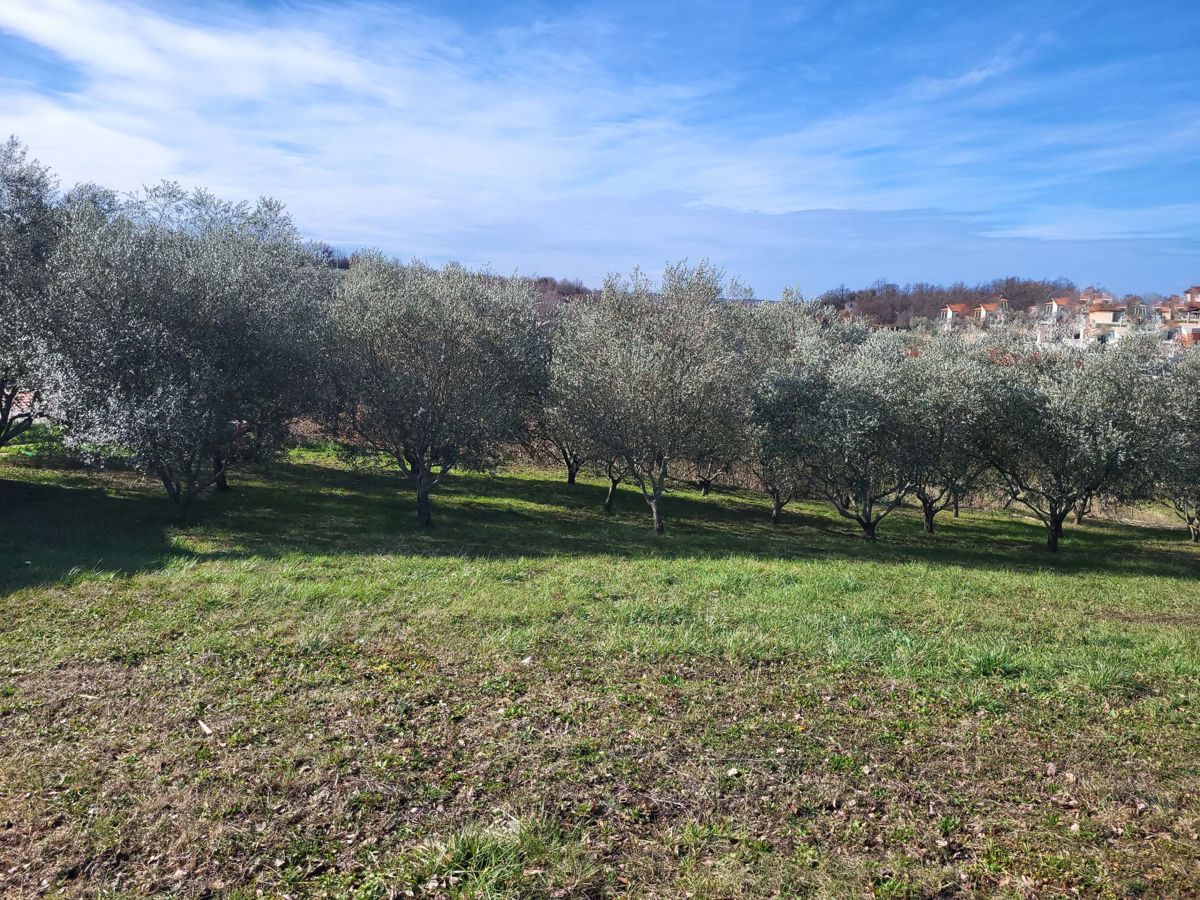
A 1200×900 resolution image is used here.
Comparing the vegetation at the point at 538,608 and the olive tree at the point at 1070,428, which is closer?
the vegetation at the point at 538,608

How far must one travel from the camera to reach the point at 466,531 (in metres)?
19.8

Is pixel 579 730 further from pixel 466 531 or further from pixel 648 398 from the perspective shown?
pixel 648 398

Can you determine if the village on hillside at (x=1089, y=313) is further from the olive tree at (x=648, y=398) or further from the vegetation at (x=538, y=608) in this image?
the olive tree at (x=648, y=398)

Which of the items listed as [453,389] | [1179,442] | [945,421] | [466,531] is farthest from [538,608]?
[1179,442]

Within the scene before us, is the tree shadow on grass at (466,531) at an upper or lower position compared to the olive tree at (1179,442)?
lower

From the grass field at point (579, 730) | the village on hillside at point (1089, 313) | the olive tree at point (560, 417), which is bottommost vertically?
the grass field at point (579, 730)

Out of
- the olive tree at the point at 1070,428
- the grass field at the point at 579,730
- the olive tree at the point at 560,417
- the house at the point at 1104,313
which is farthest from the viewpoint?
the house at the point at 1104,313

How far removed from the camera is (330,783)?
241 inches

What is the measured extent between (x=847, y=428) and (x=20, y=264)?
22.1 m

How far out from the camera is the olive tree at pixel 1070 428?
69.8 ft

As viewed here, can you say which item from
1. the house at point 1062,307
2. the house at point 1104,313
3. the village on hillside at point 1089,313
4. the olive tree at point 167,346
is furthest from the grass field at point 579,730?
the house at point 1104,313

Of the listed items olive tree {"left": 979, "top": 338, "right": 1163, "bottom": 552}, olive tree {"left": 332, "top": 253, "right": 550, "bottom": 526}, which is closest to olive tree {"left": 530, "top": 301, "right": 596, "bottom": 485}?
olive tree {"left": 332, "top": 253, "right": 550, "bottom": 526}

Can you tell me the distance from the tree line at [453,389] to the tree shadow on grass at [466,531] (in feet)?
3.95

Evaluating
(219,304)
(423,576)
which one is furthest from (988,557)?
(219,304)
